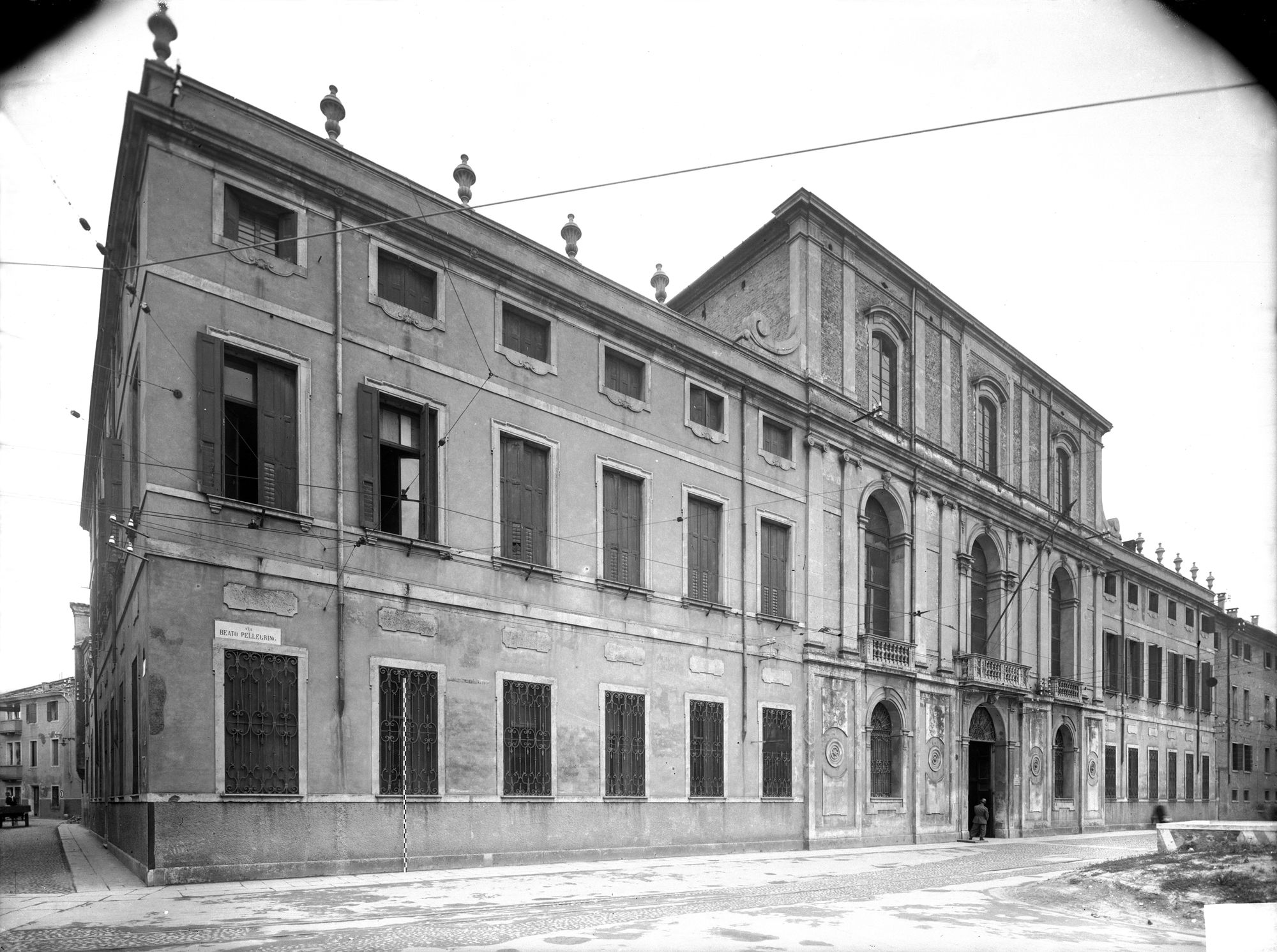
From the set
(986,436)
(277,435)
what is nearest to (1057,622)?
(986,436)

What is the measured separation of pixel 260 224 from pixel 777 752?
15.4 meters

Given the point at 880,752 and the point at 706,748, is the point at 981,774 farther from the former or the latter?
the point at 706,748

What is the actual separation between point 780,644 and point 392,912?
13188mm

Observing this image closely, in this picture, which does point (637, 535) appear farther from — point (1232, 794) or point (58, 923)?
point (1232, 794)

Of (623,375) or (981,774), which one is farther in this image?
(981,774)

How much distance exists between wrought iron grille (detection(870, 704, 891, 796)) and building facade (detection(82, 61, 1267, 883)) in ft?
0.56

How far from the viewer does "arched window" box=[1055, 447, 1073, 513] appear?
35594 millimetres

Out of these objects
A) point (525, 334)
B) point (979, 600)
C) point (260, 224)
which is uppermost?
point (260, 224)

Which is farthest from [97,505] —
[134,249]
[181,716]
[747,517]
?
[747,517]

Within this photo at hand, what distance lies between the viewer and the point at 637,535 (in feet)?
64.0

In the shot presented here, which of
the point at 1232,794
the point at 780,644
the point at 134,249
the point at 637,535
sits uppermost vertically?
the point at 134,249

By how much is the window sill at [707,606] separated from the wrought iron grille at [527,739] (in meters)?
4.16

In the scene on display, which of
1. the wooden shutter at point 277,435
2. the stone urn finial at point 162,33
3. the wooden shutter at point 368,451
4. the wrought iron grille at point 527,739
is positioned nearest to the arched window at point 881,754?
the wrought iron grille at point 527,739

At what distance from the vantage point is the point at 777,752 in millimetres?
21688
